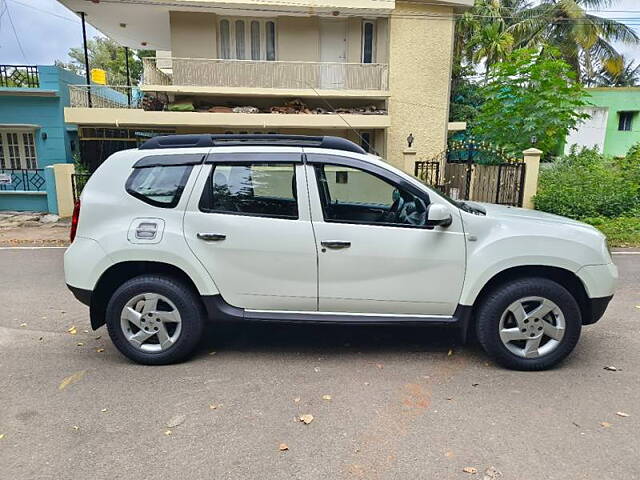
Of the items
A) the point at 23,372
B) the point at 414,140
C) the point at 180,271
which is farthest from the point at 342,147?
the point at 414,140

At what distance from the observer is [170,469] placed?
8.34 feet

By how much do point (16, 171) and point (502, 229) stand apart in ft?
52.1

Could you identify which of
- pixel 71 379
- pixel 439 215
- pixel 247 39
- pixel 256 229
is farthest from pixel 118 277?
pixel 247 39

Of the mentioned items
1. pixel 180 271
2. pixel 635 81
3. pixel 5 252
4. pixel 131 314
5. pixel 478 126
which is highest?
pixel 635 81

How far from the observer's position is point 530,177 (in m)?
11.7

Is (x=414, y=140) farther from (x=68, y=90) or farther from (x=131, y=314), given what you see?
(x=131, y=314)

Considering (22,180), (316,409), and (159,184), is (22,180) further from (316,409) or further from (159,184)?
(316,409)

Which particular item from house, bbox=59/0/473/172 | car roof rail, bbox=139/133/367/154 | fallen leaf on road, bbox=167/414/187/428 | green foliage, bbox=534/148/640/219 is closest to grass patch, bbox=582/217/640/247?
green foliage, bbox=534/148/640/219

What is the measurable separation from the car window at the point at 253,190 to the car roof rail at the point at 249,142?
24 cm

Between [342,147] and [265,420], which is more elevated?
[342,147]

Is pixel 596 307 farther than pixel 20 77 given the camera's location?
No

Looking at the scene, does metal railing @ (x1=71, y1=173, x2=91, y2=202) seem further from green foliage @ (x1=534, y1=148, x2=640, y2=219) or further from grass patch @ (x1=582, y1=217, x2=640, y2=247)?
grass patch @ (x1=582, y1=217, x2=640, y2=247)

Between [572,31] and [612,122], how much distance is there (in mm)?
5938

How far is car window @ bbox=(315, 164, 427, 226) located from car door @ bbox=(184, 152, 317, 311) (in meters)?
0.28
